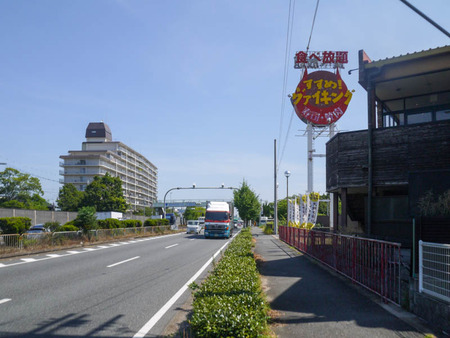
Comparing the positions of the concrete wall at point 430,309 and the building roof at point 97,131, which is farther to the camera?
the building roof at point 97,131

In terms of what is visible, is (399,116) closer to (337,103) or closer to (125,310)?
(337,103)

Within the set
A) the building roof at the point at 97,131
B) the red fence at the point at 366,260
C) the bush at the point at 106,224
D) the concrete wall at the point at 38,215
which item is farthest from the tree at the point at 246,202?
the building roof at the point at 97,131

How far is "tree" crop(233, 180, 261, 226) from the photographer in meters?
67.6

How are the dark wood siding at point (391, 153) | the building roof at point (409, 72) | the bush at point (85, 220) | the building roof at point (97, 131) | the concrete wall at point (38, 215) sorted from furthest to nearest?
the building roof at point (97, 131) < the concrete wall at point (38, 215) < the bush at point (85, 220) < the building roof at point (409, 72) < the dark wood siding at point (391, 153)

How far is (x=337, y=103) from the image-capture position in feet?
70.6

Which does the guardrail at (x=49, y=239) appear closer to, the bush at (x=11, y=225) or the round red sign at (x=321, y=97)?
the bush at (x=11, y=225)

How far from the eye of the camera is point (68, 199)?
266 feet

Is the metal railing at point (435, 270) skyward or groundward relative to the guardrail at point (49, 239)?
skyward

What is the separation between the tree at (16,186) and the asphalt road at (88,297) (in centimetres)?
7327

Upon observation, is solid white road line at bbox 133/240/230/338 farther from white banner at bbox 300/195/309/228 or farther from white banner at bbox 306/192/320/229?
white banner at bbox 300/195/309/228

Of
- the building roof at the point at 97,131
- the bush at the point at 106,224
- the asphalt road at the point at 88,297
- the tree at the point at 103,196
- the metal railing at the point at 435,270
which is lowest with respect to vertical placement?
the asphalt road at the point at 88,297

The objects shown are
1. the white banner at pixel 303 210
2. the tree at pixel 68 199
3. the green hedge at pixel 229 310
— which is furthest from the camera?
the tree at pixel 68 199

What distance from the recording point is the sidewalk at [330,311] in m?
5.86

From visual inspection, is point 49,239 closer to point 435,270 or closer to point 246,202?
point 435,270
